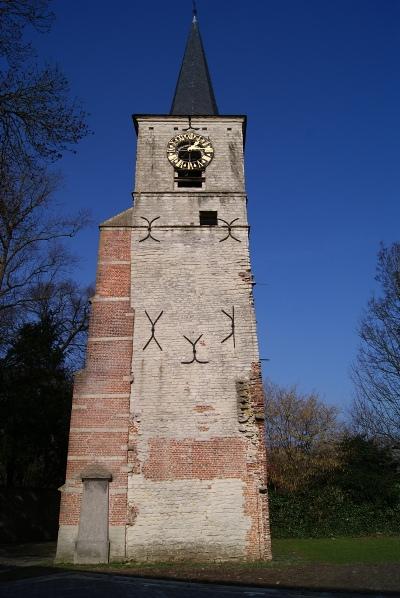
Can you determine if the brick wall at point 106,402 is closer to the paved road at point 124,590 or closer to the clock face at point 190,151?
the paved road at point 124,590

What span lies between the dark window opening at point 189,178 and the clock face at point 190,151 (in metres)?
0.16

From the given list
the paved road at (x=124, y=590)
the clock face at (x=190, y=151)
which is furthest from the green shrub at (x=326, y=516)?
the clock face at (x=190, y=151)

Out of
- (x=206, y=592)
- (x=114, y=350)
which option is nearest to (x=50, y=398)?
(x=114, y=350)

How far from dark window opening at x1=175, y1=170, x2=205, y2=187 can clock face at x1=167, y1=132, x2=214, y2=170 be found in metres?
0.16

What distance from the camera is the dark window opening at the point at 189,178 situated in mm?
16078

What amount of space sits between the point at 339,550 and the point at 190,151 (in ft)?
41.3

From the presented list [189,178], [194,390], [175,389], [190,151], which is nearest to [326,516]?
[194,390]

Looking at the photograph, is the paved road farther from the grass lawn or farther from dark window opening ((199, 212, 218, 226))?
dark window opening ((199, 212, 218, 226))

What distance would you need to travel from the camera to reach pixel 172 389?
12.8 metres

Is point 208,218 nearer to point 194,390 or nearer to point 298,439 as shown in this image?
point 194,390

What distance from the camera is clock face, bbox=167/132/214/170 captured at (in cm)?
1628

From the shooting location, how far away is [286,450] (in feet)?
82.5

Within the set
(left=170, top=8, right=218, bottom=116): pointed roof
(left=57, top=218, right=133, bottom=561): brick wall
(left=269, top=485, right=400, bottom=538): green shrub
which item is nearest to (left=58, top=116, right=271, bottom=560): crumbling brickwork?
(left=57, top=218, right=133, bottom=561): brick wall

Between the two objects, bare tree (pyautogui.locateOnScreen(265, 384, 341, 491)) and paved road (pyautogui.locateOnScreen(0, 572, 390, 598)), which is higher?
bare tree (pyautogui.locateOnScreen(265, 384, 341, 491))
